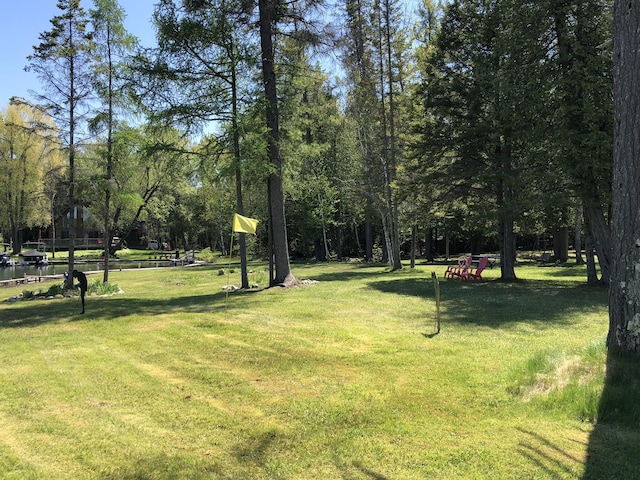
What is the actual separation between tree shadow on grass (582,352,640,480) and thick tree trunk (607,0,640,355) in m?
0.36

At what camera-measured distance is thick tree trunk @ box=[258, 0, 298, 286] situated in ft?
43.0

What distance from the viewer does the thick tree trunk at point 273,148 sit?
1310 centimetres

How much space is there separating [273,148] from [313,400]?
9824mm

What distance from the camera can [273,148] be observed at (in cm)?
1324

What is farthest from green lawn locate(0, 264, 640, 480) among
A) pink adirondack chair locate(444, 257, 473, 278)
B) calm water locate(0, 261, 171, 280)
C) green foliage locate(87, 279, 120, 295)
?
calm water locate(0, 261, 171, 280)

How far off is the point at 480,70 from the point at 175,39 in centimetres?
942

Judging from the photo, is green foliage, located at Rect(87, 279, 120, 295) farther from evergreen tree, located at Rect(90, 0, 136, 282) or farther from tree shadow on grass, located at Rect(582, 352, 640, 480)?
tree shadow on grass, located at Rect(582, 352, 640, 480)

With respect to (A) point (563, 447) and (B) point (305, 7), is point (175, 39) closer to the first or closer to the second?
(B) point (305, 7)

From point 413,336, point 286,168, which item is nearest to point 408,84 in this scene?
point 286,168

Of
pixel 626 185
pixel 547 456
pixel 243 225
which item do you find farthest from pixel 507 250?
pixel 547 456

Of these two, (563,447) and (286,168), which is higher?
(286,168)

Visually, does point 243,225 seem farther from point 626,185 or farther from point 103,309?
point 626,185

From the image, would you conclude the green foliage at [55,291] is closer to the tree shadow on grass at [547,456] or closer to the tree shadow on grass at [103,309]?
the tree shadow on grass at [103,309]

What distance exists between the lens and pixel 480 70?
586 inches
